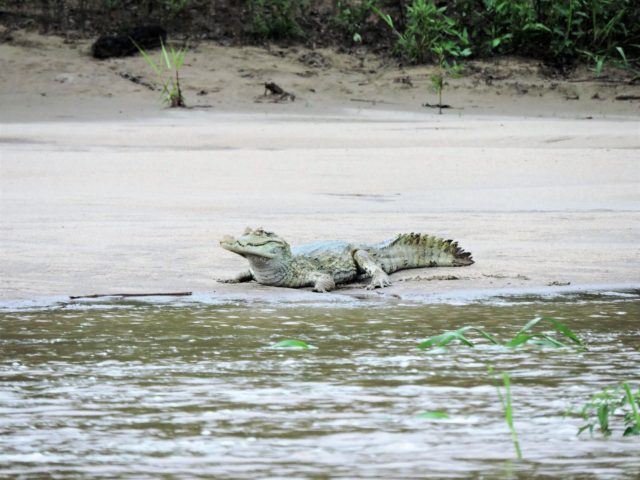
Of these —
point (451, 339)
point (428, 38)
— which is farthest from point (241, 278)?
point (428, 38)

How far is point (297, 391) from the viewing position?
5309 millimetres

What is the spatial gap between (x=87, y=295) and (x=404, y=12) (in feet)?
43.4

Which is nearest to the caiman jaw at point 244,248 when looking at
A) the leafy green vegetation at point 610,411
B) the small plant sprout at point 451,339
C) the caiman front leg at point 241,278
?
the caiman front leg at point 241,278

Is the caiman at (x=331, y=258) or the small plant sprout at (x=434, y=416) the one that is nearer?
the small plant sprout at (x=434, y=416)

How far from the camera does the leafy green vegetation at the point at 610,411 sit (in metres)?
4.57

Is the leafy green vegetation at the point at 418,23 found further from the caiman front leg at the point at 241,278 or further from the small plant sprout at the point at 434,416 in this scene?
the small plant sprout at the point at 434,416

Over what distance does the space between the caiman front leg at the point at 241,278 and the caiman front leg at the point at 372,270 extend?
69cm

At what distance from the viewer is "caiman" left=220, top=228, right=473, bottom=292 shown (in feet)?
26.8

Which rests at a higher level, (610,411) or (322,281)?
(610,411)

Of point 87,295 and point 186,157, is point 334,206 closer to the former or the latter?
point 186,157

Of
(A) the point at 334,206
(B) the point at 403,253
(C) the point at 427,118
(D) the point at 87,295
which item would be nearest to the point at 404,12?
(C) the point at 427,118

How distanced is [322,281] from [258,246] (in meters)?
0.46

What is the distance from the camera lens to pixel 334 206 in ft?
35.3

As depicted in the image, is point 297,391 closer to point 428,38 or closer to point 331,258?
point 331,258
